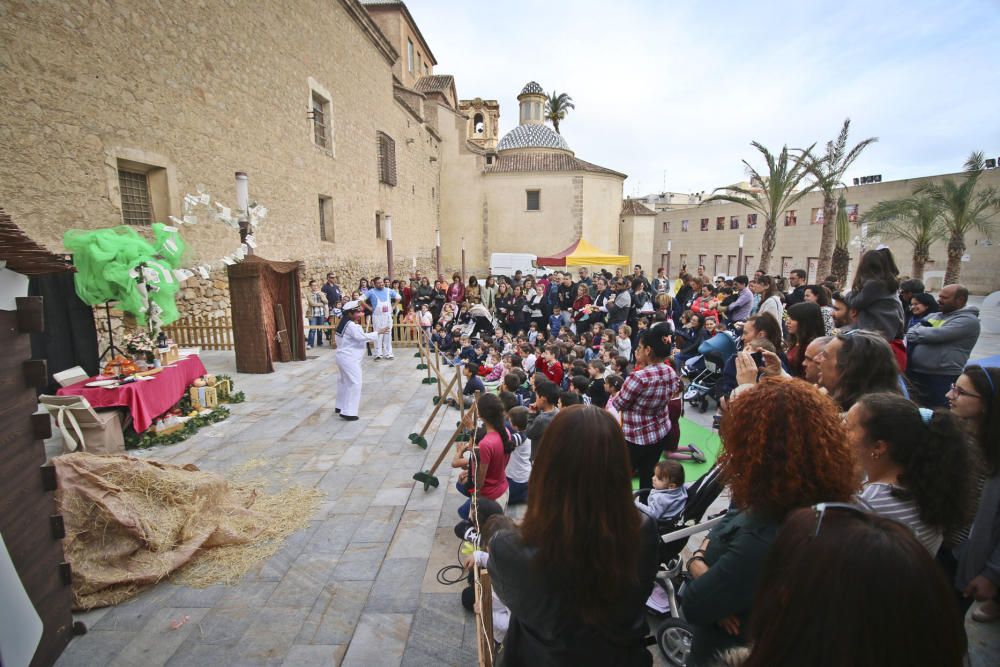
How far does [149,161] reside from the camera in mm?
9289

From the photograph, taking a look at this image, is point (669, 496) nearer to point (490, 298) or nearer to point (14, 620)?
point (14, 620)

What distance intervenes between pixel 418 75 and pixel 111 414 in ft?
111

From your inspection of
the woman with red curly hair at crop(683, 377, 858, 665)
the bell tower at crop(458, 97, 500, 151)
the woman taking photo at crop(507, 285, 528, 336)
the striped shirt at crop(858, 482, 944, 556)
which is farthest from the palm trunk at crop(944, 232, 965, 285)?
the bell tower at crop(458, 97, 500, 151)

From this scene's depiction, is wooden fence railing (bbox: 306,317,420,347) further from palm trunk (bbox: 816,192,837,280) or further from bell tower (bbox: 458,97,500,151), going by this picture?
bell tower (bbox: 458,97,500,151)

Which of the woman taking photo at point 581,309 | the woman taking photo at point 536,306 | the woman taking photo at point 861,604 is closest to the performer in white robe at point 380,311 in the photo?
the woman taking photo at point 536,306

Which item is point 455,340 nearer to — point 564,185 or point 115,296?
point 115,296

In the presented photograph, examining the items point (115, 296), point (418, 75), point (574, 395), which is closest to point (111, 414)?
point (115, 296)

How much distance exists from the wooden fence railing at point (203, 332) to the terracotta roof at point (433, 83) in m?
26.6

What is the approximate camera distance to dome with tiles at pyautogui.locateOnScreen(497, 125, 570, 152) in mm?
33625

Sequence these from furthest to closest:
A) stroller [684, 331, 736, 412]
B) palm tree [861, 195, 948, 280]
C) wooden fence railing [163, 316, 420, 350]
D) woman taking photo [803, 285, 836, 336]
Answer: palm tree [861, 195, 948, 280] < wooden fence railing [163, 316, 420, 350] < stroller [684, 331, 736, 412] < woman taking photo [803, 285, 836, 336]

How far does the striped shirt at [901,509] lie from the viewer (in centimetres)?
183

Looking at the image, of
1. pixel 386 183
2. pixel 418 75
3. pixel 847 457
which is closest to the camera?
pixel 847 457

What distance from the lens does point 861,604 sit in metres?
0.87

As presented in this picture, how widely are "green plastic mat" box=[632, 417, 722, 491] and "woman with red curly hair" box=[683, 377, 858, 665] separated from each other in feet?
10.8
